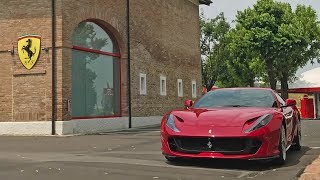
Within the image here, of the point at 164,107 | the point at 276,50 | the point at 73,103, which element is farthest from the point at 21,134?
the point at 276,50

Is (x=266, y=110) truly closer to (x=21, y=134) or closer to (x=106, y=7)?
(x=21, y=134)

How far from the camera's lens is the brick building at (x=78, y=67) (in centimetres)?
1792

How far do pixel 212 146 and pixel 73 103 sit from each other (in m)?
12.4

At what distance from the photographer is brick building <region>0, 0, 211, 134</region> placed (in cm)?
1792

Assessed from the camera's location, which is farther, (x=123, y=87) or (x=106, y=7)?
(x=123, y=87)

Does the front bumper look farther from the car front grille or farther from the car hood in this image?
the car hood

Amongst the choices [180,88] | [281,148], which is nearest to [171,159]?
[281,148]

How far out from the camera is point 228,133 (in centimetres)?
681

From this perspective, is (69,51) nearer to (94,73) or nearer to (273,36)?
(94,73)

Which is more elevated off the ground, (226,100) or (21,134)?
(226,100)

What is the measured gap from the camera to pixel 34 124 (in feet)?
58.9

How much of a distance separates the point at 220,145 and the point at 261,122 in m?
0.72

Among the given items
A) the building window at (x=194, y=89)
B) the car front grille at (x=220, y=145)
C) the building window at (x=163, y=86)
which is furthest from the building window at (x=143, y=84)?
the car front grille at (x=220, y=145)

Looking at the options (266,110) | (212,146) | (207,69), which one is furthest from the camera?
(207,69)
